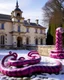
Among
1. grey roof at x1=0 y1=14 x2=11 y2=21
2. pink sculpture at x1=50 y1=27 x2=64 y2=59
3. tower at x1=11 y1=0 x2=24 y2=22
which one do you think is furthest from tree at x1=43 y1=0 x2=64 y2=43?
pink sculpture at x1=50 y1=27 x2=64 y2=59

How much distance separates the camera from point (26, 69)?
788cm

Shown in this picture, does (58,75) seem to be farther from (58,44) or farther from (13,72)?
(58,44)

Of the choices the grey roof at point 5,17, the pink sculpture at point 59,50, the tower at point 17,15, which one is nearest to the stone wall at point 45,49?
the pink sculpture at point 59,50

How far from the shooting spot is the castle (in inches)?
1450

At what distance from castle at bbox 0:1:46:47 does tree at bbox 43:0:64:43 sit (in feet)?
28.4

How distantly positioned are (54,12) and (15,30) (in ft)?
38.5

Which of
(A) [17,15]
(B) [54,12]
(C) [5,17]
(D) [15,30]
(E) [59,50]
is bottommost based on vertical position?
(E) [59,50]

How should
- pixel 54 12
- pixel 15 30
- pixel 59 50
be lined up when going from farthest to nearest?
pixel 15 30, pixel 54 12, pixel 59 50

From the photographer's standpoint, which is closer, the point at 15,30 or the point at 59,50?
the point at 59,50

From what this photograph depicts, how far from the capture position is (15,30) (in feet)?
124

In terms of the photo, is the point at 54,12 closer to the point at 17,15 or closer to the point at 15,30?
the point at 17,15

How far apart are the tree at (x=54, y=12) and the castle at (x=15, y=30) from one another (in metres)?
8.66

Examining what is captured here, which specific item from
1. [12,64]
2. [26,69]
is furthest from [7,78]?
[12,64]

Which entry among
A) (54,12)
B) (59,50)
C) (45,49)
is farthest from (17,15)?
(59,50)
